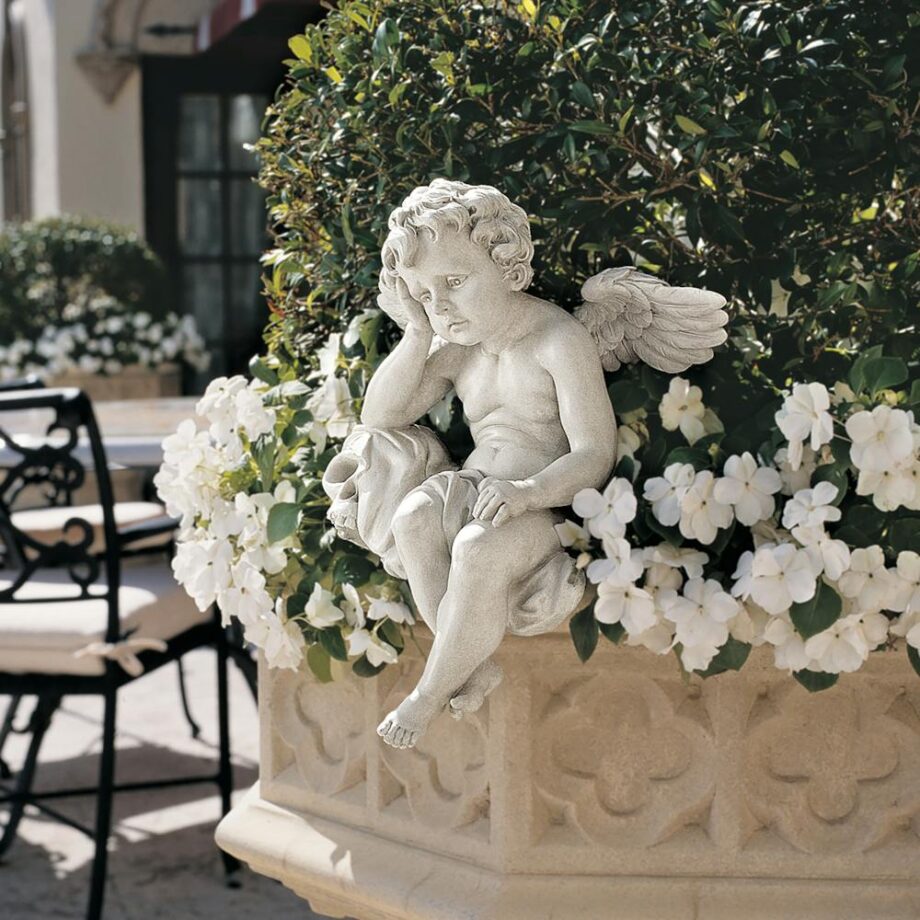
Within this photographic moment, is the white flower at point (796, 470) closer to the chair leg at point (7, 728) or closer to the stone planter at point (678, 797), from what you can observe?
the stone planter at point (678, 797)

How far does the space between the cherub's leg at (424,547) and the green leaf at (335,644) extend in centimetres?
18

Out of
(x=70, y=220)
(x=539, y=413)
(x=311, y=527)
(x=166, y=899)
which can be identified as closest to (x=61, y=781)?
(x=166, y=899)

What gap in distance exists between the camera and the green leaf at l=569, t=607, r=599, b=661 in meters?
1.24

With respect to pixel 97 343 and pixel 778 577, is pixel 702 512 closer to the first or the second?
pixel 778 577

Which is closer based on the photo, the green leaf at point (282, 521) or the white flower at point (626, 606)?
the white flower at point (626, 606)

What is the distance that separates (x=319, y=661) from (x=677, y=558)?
41 centimetres

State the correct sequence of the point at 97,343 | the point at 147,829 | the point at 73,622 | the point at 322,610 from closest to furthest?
the point at 322,610 → the point at 73,622 → the point at 147,829 → the point at 97,343

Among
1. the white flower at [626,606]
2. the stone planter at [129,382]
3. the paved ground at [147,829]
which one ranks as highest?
the white flower at [626,606]

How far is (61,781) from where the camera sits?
11.1 ft

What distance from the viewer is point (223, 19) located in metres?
6.69

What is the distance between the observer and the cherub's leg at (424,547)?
4.03ft

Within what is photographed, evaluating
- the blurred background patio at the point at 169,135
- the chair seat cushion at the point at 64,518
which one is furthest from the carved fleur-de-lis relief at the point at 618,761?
the blurred background patio at the point at 169,135

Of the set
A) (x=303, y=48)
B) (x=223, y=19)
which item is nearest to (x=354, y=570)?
(x=303, y=48)

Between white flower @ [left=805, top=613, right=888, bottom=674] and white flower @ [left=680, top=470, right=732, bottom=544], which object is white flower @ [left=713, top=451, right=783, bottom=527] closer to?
white flower @ [left=680, top=470, right=732, bottom=544]
